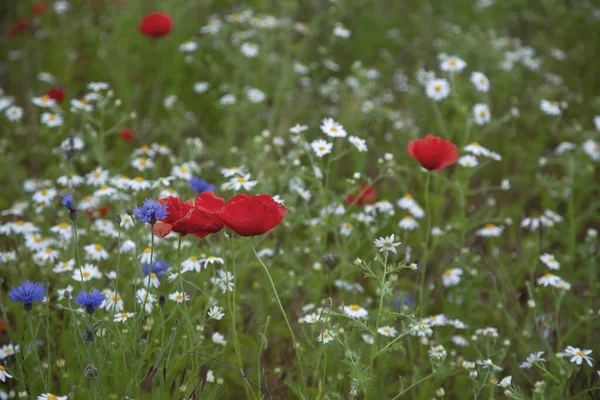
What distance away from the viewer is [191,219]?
1629 millimetres

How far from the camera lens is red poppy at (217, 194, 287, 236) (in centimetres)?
159

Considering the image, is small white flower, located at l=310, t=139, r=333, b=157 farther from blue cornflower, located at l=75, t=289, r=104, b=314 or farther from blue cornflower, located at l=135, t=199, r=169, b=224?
blue cornflower, located at l=75, t=289, r=104, b=314

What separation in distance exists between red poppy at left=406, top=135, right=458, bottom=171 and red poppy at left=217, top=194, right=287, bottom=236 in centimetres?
76

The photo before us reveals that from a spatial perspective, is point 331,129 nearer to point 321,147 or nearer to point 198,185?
point 321,147

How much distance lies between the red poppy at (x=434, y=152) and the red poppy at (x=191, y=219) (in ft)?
2.73

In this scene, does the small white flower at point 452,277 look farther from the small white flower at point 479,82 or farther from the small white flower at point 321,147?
the small white flower at point 479,82

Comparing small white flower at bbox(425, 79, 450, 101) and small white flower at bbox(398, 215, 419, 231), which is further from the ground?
small white flower at bbox(425, 79, 450, 101)

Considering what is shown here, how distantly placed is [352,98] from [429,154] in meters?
1.88

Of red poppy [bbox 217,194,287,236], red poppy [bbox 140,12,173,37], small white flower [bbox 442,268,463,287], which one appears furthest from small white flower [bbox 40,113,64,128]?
small white flower [bbox 442,268,463,287]

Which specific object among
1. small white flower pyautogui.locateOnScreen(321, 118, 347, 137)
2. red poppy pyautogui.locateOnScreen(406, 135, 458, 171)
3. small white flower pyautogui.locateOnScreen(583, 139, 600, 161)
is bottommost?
small white flower pyautogui.locateOnScreen(583, 139, 600, 161)

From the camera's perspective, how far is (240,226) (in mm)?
1608

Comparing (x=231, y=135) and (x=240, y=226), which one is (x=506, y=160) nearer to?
(x=231, y=135)

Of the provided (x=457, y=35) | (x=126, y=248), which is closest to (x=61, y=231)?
(x=126, y=248)

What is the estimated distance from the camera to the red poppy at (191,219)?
1634 mm
